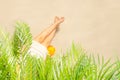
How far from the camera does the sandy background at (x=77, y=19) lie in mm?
1858

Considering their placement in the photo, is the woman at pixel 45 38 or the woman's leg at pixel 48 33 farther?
the woman's leg at pixel 48 33

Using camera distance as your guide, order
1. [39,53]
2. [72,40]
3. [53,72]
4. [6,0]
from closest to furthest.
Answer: [53,72]
[39,53]
[6,0]
[72,40]

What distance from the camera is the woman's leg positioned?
181 cm

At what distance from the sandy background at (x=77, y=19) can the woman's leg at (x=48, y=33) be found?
0.18 feet

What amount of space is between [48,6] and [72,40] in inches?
10.9

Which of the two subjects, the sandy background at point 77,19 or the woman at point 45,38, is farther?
the sandy background at point 77,19

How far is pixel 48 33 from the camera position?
72.3 inches

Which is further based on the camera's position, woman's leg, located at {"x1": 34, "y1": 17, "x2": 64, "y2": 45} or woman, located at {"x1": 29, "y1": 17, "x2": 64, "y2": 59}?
woman's leg, located at {"x1": 34, "y1": 17, "x2": 64, "y2": 45}

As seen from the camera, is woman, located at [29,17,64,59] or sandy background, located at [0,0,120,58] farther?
sandy background, located at [0,0,120,58]

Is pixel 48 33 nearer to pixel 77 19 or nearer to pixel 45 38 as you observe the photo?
pixel 45 38

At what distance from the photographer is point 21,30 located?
1198 mm

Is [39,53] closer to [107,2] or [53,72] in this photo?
[53,72]

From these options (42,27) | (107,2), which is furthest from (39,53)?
(107,2)

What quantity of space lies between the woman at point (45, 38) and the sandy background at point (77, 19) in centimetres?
6
